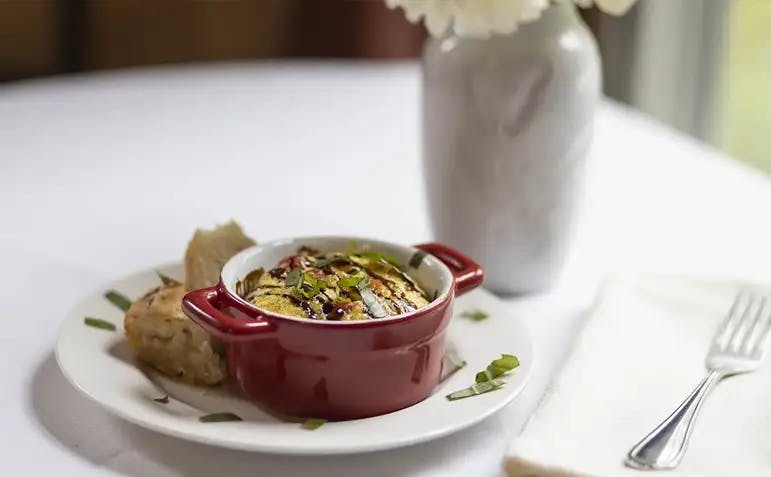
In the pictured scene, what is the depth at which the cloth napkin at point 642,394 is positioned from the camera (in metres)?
0.75

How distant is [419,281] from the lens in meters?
0.94

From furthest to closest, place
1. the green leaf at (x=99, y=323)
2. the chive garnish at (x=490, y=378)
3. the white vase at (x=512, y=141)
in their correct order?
the white vase at (x=512, y=141) < the green leaf at (x=99, y=323) < the chive garnish at (x=490, y=378)

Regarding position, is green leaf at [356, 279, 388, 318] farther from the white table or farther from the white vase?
the white vase

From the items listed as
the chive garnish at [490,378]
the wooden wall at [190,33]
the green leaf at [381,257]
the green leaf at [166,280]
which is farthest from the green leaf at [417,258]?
the wooden wall at [190,33]

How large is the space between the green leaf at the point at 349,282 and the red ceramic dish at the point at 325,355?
6 cm

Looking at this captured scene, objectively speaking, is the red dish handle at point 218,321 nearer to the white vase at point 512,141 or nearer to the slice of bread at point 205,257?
the slice of bread at point 205,257

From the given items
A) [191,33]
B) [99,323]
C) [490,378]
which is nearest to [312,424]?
[490,378]

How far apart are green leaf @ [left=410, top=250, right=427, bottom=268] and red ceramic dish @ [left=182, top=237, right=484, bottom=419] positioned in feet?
0.29

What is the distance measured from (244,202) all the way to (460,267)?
542 mm

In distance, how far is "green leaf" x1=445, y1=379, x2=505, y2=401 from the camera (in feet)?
2.76

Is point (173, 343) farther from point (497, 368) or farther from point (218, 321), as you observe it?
point (497, 368)

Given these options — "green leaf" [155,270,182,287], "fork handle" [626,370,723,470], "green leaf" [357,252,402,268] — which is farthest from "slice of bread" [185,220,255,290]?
"fork handle" [626,370,723,470]

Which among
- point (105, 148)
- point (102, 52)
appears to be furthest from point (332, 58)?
point (105, 148)

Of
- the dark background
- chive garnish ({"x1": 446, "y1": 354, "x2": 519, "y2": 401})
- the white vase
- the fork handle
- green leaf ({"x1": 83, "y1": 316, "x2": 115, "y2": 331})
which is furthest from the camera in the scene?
the dark background
